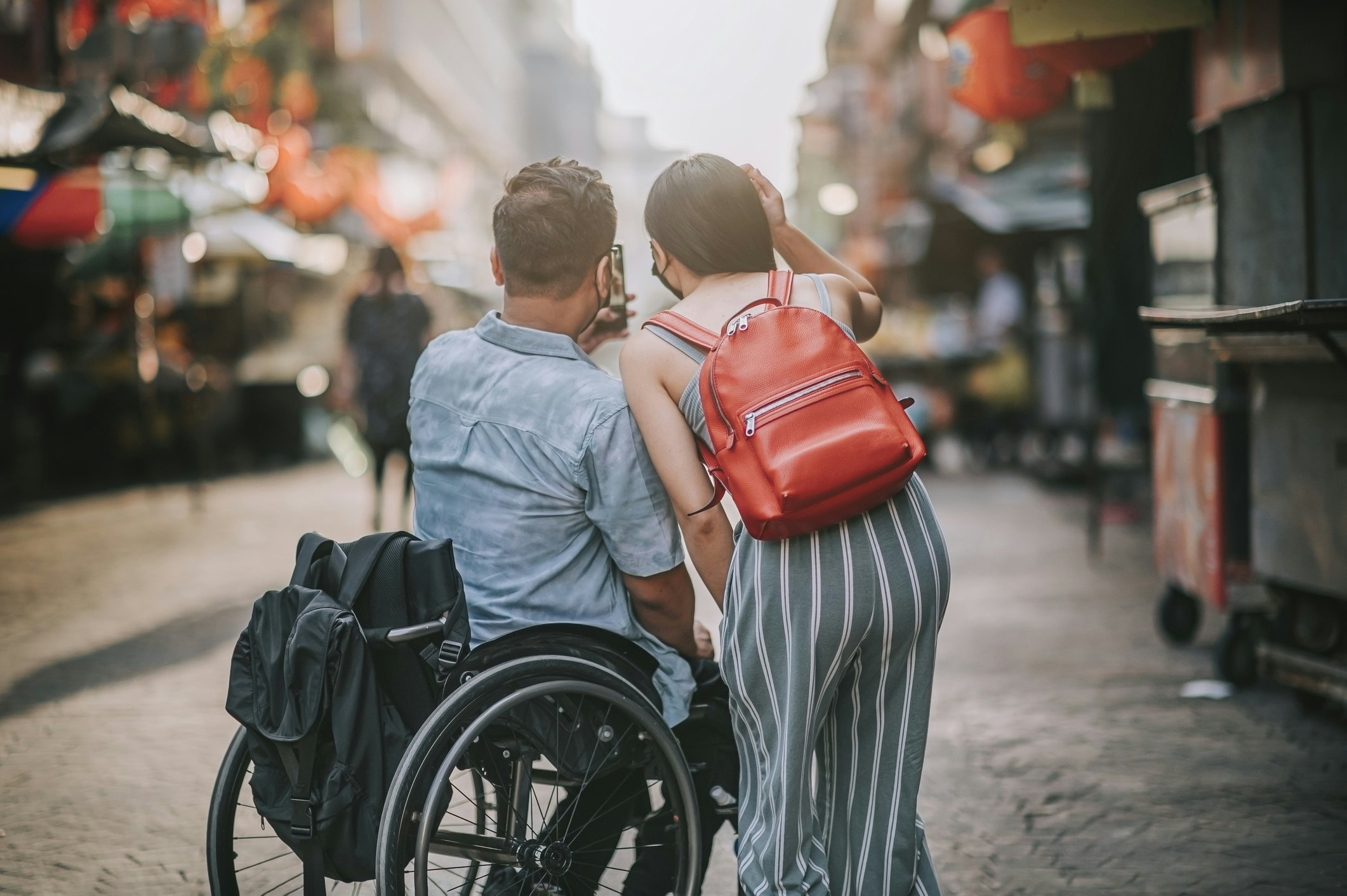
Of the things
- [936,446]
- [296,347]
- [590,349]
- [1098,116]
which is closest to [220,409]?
[296,347]

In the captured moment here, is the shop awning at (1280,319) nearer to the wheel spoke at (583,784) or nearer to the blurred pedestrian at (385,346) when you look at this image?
the wheel spoke at (583,784)

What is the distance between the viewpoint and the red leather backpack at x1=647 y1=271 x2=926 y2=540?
2186 mm

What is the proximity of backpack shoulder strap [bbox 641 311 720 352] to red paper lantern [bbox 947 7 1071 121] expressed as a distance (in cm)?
527

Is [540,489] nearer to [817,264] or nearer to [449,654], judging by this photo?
[449,654]

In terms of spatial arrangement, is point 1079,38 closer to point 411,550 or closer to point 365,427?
point 411,550

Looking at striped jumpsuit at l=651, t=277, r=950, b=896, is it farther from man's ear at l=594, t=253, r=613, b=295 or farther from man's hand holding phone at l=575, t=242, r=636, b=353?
man's hand holding phone at l=575, t=242, r=636, b=353

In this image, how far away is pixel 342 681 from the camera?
7.25 ft

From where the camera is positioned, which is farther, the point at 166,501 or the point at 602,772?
the point at 166,501

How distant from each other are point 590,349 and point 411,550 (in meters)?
0.86

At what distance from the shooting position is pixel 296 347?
1894 centimetres

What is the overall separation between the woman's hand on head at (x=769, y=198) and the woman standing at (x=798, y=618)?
0.43 feet

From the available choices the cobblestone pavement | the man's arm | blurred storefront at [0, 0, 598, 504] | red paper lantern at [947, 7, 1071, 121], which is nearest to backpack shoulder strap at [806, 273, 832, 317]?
the man's arm

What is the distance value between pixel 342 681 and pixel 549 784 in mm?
693

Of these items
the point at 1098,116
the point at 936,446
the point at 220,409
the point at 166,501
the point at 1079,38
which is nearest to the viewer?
the point at 1079,38
